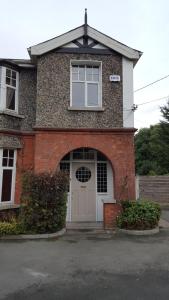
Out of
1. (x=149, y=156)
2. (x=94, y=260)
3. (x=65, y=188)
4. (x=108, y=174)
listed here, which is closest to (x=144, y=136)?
(x=149, y=156)

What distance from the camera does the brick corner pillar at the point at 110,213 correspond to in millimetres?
11047

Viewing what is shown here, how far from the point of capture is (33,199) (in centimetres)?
986

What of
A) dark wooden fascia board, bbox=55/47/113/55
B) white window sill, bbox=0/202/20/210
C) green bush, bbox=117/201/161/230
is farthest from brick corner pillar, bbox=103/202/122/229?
dark wooden fascia board, bbox=55/47/113/55

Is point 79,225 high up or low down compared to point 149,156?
down

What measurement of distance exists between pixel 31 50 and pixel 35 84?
1.44 m

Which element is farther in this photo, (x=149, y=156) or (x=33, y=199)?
(x=149, y=156)

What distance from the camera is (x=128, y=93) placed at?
1214 cm

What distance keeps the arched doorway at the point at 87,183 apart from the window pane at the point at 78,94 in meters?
1.90

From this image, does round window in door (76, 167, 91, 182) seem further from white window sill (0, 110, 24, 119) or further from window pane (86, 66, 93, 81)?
window pane (86, 66, 93, 81)

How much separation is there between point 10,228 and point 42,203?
1312 millimetres

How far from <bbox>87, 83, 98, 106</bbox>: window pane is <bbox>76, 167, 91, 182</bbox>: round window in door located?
270cm

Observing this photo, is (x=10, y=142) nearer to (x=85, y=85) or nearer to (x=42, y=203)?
(x=42, y=203)

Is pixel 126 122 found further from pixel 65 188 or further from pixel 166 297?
pixel 166 297

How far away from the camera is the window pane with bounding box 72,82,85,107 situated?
478 inches
